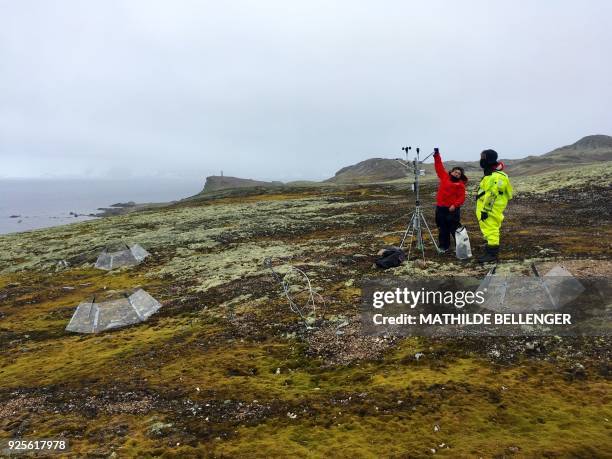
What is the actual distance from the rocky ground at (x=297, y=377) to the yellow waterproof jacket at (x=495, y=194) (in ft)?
5.75

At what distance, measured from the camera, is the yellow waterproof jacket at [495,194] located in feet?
41.1

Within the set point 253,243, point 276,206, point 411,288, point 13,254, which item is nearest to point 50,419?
point 411,288

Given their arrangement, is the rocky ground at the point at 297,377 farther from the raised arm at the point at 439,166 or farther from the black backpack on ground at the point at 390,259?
the raised arm at the point at 439,166

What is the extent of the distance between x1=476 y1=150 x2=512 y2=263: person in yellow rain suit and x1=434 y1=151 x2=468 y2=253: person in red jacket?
1.28 metres

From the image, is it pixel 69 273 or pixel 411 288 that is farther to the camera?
pixel 69 273

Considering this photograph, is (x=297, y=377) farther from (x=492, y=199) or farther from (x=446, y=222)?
(x=446, y=222)

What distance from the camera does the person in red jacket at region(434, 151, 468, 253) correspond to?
1446cm

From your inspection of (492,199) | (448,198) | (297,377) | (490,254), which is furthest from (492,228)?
(297,377)

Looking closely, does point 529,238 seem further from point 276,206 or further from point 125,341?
point 276,206

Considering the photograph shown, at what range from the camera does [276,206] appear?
3741 centimetres

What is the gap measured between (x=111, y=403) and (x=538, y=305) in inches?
372

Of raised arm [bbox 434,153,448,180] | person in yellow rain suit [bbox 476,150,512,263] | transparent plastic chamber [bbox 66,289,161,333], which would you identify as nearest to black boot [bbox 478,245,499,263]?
person in yellow rain suit [bbox 476,150,512,263]

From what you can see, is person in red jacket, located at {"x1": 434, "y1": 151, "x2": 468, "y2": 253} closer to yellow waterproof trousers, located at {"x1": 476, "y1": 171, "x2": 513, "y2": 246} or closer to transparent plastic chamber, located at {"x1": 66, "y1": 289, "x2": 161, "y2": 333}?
yellow waterproof trousers, located at {"x1": 476, "y1": 171, "x2": 513, "y2": 246}

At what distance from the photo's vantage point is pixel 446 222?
49.8ft
